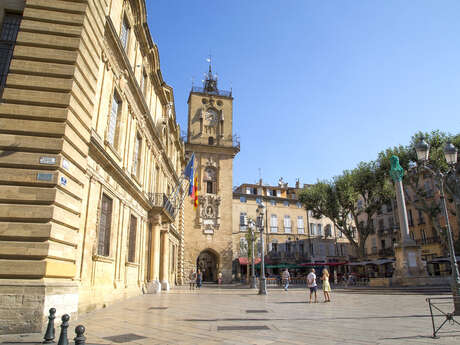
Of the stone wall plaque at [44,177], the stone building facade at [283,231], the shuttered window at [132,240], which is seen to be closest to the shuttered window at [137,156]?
the shuttered window at [132,240]

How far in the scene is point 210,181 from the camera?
41250 mm

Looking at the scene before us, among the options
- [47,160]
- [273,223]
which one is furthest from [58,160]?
[273,223]

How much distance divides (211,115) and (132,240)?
97.9 ft

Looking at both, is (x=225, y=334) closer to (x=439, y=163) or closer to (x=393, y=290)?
(x=393, y=290)

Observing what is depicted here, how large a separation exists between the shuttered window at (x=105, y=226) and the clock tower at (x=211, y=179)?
83.5 feet

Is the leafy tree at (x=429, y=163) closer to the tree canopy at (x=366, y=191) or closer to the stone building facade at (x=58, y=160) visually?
the tree canopy at (x=366, y=191)

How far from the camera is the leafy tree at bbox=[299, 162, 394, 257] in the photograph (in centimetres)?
3250

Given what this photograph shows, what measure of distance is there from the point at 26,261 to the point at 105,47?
8271mm

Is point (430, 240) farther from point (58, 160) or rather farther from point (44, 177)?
point (44, 177)

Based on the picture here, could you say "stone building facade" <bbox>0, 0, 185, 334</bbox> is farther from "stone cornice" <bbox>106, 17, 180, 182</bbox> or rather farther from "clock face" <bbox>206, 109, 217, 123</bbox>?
"clock face" <bbox>206, 109, 217, 123</bbox>

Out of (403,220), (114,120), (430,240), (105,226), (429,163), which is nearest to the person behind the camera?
(105,226)

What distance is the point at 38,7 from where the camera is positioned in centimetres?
872

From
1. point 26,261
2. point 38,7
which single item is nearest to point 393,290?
point 26,261

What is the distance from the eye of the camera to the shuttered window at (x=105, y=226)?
1263 cm
